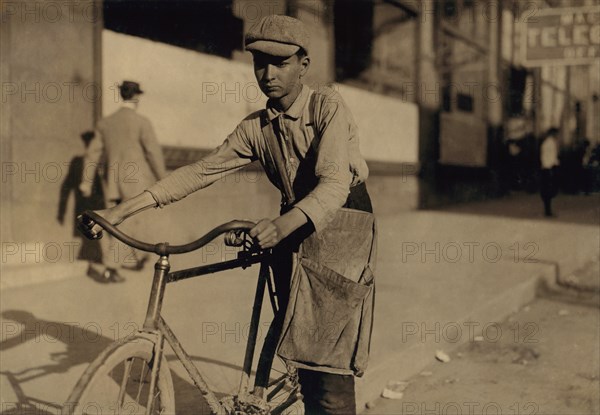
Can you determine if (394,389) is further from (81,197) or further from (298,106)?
(81,197)

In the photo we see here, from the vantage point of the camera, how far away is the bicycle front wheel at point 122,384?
2.26m

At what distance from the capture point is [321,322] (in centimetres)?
278

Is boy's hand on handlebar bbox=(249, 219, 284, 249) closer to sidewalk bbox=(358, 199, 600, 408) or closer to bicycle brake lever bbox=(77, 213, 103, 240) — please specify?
bicycle brake lever bbox=(77, 213, 103, 240)

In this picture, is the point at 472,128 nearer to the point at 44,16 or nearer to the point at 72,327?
the point at 44,16

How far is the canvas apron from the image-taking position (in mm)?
2771

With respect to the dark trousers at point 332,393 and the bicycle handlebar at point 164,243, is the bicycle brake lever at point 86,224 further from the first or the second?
the dark trousers at point 332,393

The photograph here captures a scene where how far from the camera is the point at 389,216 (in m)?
14.2

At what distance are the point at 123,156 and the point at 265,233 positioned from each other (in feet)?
16.7

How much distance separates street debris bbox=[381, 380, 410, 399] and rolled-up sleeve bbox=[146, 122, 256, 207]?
221cm

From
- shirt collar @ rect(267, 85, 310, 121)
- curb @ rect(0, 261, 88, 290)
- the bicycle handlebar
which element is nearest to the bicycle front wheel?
the bicycle handlebar

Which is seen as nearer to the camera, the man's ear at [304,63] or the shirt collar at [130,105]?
the man's ear at [304,63]

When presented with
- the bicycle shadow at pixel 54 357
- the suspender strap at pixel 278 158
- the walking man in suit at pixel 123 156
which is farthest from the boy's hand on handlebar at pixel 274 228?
the walking man in suit at pixel 123 156

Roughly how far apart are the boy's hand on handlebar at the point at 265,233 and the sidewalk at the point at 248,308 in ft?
3.21

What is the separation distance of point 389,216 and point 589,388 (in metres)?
9.58
